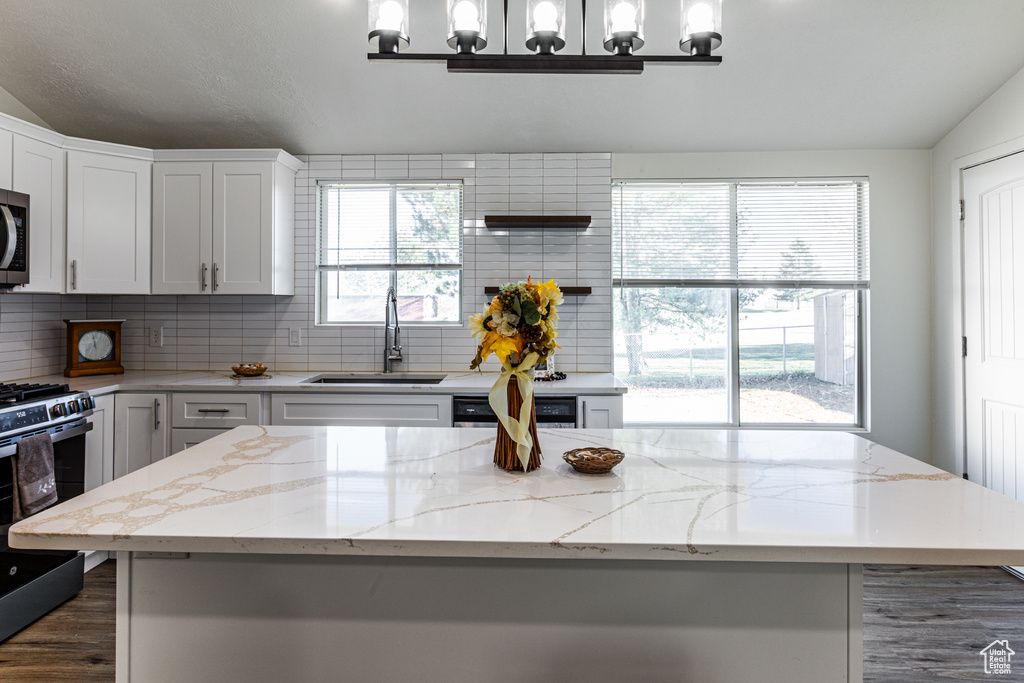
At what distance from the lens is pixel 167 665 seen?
3.98 feet

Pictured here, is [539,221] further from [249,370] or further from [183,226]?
[183,226]

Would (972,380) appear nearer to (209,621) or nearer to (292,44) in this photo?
(209,621)

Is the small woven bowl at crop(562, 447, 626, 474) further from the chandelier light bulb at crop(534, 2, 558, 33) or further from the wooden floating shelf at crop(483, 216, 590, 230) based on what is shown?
the wooden floating shelf at crop(483, 216, 590, 230)

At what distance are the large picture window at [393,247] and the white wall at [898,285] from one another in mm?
2209

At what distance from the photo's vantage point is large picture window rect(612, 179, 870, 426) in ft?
11.7

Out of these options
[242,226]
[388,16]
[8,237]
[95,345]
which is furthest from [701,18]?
[95,345]

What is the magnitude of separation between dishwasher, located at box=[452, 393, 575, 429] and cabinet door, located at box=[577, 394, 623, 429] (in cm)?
5

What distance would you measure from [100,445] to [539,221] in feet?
8.57

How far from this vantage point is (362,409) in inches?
118

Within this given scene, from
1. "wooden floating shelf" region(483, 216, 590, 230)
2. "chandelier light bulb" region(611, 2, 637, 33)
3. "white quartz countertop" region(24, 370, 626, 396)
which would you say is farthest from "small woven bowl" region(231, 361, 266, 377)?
"chandelier light bulb" region(611, 2, 637, 33)

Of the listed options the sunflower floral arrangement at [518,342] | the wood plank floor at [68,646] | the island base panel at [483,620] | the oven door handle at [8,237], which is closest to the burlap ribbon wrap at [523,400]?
the sunflower floral arrangement at [518,342]

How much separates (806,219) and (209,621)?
145 inches

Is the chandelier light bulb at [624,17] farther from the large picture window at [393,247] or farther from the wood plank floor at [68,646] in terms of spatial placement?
the wood plank floor at [68,646]

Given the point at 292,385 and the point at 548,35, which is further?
the point at 292,385
